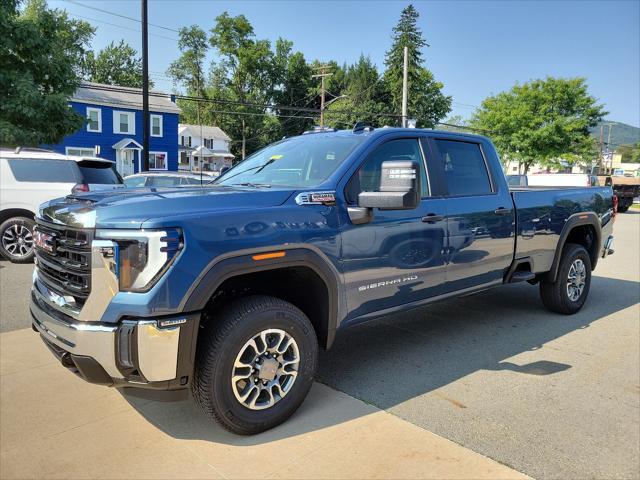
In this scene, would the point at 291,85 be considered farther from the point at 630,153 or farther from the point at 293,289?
the point at 630,153

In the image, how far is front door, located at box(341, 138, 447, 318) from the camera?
139 inches

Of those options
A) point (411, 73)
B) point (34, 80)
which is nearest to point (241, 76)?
point (411, 73)

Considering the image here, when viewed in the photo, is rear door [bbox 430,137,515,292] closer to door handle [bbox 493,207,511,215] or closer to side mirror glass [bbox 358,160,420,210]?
door handle [bbox 493,207,511,215]

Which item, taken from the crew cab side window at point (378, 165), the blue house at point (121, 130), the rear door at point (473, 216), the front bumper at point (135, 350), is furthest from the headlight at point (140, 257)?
the blue house at point (121, 130)

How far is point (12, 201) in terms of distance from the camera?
8.83m

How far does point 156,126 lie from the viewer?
121 feet

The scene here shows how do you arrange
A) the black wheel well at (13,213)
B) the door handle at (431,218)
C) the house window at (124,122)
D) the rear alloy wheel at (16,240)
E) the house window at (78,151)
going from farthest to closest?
the house window at (124,122) → the house window at (78,151) → the black wheel well at (13,213) → the rear alloy wheel at (16,240) → the door handle at (431,218)

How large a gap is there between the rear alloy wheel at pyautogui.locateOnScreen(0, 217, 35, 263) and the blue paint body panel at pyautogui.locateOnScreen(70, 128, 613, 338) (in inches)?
263

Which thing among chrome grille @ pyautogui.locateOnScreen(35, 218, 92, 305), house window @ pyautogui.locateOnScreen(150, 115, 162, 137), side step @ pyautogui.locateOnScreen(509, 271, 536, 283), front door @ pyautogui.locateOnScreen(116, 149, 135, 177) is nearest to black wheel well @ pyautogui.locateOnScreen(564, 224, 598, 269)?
side step @ pyautogui.locateOnScreen(509, 271, 536, 283)

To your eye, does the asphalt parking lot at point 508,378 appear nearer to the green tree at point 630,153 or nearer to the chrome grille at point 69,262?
the chrome grille at point 69,262

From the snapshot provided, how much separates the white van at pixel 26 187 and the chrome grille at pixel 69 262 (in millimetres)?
6320

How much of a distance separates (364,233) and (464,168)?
1.71 metres

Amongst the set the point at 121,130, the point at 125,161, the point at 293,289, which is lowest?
the point at 293,289

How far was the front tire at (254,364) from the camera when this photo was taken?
9.48 feet
